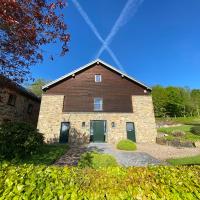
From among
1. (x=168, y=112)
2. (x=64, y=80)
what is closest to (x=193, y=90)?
(x=168, y=112)

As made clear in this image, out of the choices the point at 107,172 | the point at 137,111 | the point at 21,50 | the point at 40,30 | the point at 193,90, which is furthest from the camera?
the point at 193,90

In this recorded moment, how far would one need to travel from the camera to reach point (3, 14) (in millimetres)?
4820

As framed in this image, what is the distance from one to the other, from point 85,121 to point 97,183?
15981 mm

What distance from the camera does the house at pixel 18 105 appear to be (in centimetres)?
1842

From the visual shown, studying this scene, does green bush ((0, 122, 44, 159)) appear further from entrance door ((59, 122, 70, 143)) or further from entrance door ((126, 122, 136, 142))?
entrance door ((126, 122, 136, 142))

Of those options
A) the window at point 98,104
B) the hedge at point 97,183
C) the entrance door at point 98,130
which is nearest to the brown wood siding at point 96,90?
the window at point 98,104

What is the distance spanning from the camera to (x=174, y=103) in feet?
179

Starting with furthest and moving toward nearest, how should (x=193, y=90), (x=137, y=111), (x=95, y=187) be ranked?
(x=193, y=90) → (x=137, y=111) → (x=95, y=187)

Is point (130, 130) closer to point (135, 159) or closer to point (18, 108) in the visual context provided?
point (135, 159)

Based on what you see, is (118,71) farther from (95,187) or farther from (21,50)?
(95,187)

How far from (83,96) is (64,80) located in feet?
10.5

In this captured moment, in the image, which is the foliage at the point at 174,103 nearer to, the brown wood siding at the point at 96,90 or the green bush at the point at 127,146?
the brown wood siding at the point at 96,90

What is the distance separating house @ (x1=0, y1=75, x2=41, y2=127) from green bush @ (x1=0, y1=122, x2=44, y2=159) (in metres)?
7.57

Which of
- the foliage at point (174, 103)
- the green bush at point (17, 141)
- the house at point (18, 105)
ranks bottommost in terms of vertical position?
the green bush at point (17, 141)
